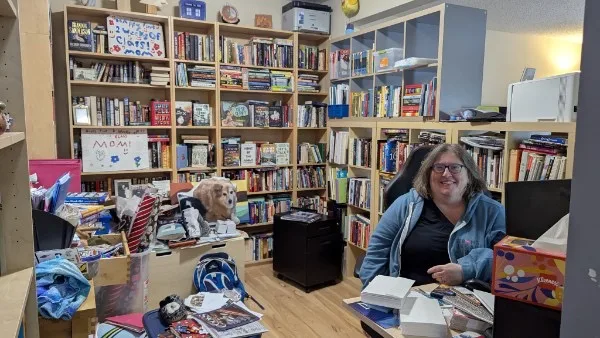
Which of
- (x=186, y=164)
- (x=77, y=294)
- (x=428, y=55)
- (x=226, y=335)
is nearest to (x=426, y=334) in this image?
(x=226, y=335)

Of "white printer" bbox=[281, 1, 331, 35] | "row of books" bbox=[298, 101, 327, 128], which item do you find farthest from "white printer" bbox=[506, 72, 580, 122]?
"white printer" bbox=[281, 1, 331, 35]

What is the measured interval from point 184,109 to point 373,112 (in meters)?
1.70

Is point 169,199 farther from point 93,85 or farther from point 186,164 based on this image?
point 93,85

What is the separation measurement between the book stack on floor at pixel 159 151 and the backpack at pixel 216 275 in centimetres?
160

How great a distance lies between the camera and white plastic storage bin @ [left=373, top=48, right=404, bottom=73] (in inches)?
134

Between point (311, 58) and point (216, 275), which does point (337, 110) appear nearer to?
point (311, 58)

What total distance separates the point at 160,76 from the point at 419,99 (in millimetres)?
2172

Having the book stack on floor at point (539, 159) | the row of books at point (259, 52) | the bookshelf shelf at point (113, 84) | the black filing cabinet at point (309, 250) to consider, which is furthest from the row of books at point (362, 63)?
the bookshelf shelf at point (113, 84)

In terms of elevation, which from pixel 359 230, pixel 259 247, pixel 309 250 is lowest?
pixel 259 247

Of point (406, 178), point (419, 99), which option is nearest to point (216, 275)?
point (406, 178)

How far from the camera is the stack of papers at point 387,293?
139 centimetres

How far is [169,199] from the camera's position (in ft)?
9.61

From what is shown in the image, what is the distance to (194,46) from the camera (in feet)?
12.5

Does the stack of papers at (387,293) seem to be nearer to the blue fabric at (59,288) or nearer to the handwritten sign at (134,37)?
the blue fabric at (59,288)
